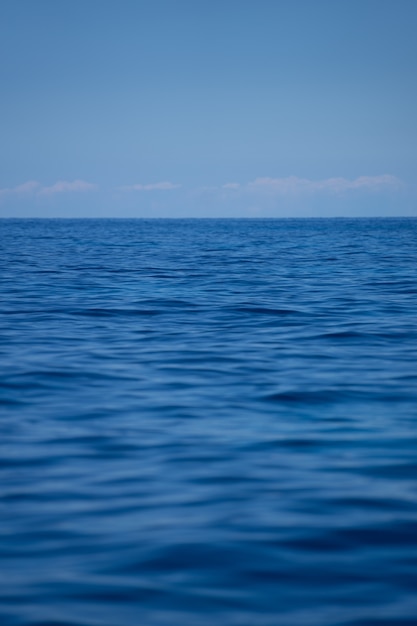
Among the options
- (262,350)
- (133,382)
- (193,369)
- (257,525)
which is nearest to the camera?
(257,525)

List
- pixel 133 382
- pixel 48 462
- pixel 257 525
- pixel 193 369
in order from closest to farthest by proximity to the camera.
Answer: pixel 257 525 → pixel 48 462 → pixel 133 382 → pixel 193 369

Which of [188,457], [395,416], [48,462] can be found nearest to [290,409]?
[395,416]

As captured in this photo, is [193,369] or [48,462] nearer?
[48,462]

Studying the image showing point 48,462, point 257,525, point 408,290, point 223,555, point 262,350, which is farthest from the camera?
point 408,290

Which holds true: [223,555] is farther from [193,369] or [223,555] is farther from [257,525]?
[193,369]

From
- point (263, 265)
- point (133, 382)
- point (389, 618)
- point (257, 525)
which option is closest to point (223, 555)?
point (257, 525)

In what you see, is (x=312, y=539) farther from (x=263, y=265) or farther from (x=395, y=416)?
(x=263, y=265)

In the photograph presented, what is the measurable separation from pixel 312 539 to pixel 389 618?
3.34 feet

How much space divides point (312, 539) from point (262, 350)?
6.65 meters

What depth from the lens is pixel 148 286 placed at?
21.4 meters

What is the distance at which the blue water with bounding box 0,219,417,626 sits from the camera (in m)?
4.38

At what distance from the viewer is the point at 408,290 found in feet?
66.2

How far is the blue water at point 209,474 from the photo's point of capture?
438 cm

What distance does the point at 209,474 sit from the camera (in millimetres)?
6289
